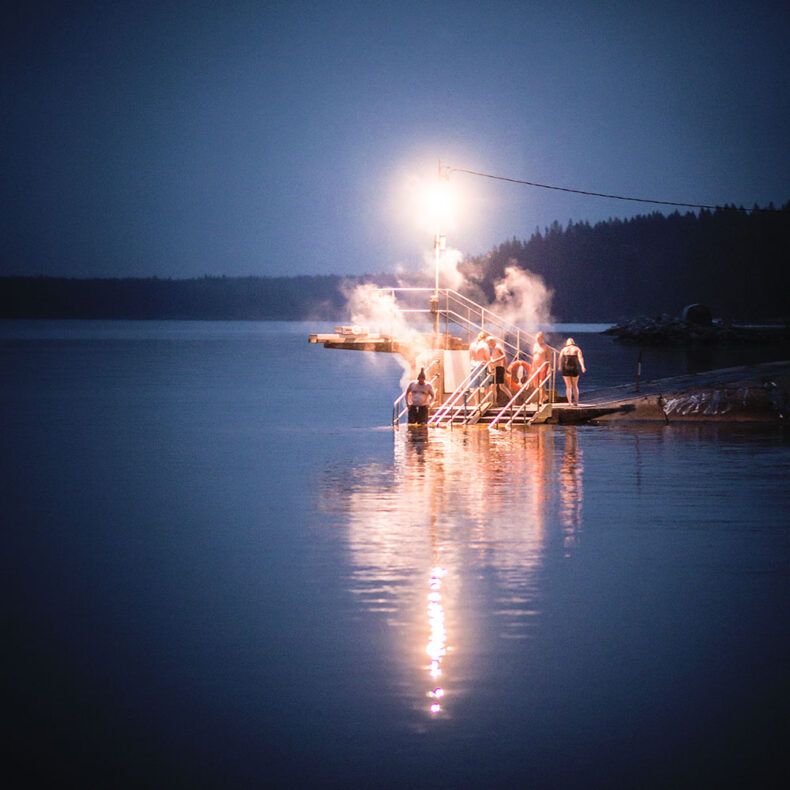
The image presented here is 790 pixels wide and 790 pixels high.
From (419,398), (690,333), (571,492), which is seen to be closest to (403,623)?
(571,492)

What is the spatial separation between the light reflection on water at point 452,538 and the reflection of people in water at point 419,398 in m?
4.74

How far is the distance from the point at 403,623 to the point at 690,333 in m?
165

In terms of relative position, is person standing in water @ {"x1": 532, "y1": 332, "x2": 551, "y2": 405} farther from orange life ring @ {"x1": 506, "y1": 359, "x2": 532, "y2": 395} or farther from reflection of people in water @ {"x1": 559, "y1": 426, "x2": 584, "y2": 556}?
reflection of people in water @ {"x1": 559, "y1": 426, "x2": 584, "y2": 556}

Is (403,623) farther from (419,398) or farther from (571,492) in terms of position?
(419,398)

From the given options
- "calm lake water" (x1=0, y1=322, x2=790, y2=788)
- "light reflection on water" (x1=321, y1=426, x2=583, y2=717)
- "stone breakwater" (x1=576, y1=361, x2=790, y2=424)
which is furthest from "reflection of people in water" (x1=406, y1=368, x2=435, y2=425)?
"calm lake water" (x1=0, y1=322, x2=790, y2=788)

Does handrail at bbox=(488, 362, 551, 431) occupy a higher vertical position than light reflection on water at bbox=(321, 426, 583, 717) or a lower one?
higher

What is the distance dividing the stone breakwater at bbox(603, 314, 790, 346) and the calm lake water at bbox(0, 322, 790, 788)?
143316mm

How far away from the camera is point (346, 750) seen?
24.5ft

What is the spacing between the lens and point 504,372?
32969 millimetres

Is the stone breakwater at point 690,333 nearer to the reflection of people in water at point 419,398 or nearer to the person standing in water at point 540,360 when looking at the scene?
the person standing in water at point 540,360

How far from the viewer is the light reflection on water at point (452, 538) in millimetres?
10062

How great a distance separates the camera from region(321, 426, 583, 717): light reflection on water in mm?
10062

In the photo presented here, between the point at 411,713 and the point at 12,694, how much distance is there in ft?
10.2

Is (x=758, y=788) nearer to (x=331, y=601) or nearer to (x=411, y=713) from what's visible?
(x=411, y=713)
